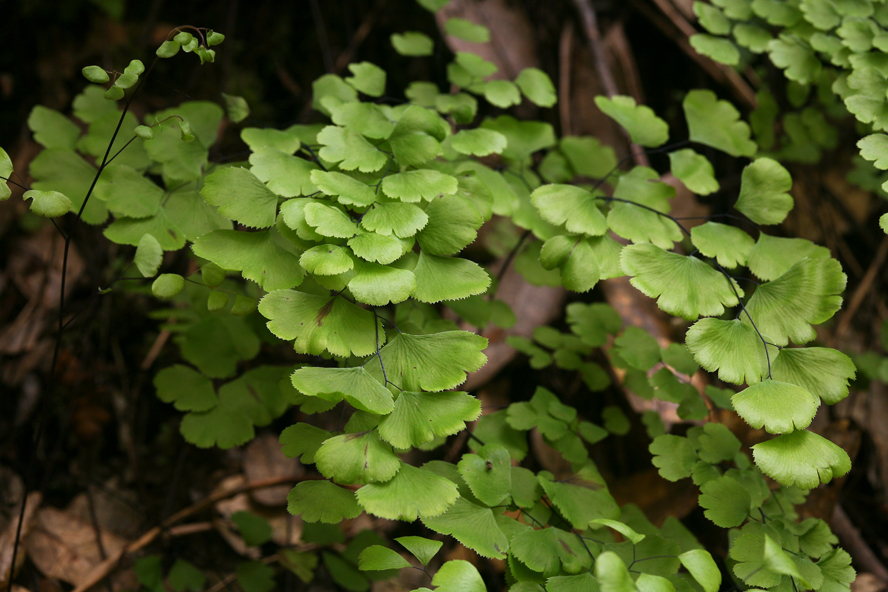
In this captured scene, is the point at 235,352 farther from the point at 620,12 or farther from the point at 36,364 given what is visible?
the point at 620,12

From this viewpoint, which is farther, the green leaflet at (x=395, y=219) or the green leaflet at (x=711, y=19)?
the green leaflet at (x=711, y=19)

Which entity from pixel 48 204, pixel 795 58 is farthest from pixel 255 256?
pixel 795 58

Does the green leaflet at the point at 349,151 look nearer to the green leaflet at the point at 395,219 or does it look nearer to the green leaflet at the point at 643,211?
the green leaflet at the point at 395,219

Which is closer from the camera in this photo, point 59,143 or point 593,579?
point 593,579

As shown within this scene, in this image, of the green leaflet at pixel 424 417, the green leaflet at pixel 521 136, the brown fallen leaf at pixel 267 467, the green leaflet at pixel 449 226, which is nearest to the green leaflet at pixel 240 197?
the green leaflet at pixel 449 226

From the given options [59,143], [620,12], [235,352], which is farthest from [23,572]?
[620,12]

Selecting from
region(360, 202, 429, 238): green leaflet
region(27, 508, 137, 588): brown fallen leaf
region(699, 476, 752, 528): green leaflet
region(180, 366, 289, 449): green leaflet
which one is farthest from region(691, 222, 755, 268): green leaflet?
region(27, 508, 137, 588): brown fallen leaf
